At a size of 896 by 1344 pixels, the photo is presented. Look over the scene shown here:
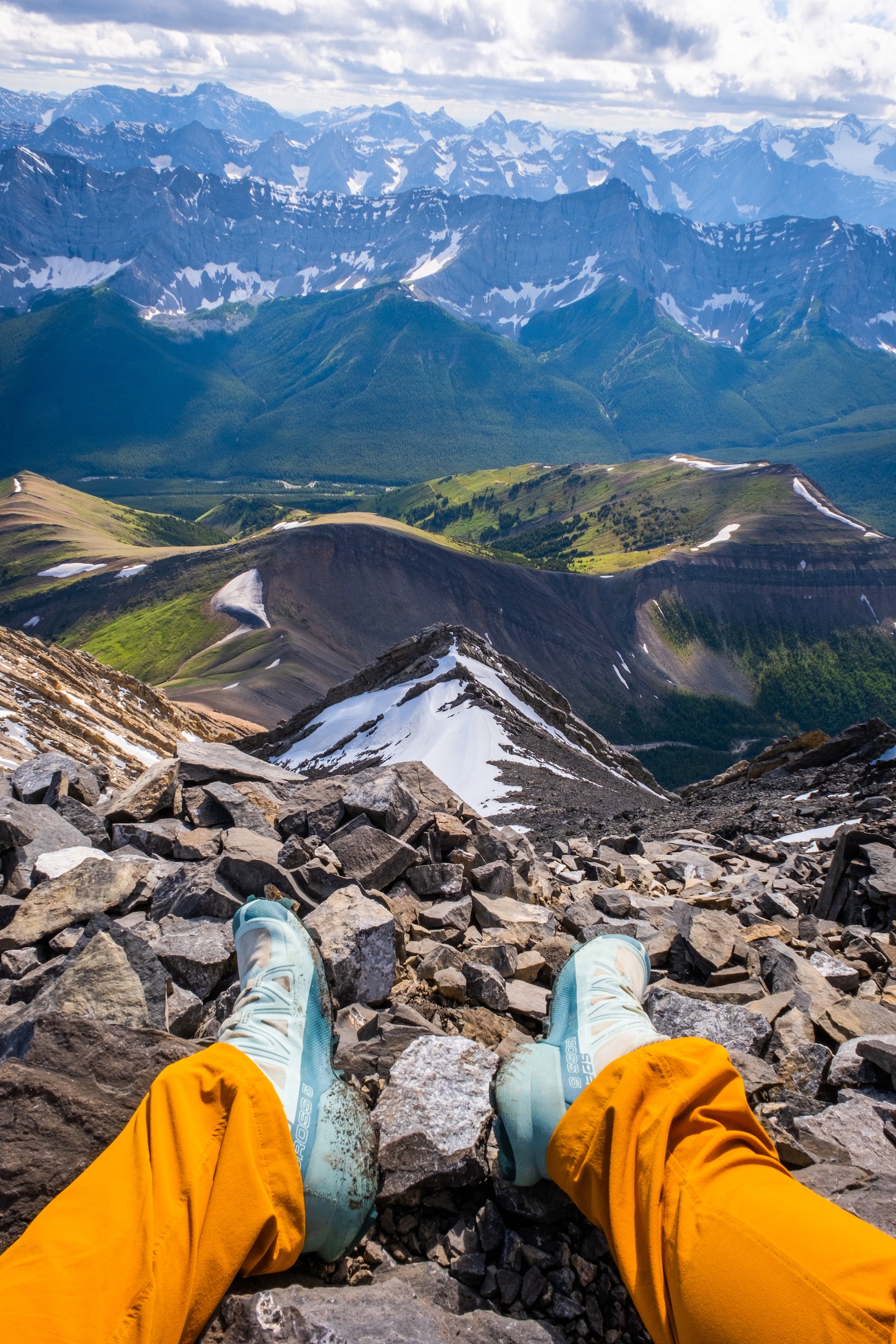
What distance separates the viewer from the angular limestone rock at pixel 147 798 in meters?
10.0

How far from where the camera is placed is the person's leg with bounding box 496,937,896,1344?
124 inches

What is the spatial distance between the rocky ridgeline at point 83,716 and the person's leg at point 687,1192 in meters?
9.97

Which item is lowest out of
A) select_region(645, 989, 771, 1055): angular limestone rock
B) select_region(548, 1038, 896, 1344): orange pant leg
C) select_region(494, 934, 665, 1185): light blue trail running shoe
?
select_region(645, 989, 771, 1055): angular limestone rock

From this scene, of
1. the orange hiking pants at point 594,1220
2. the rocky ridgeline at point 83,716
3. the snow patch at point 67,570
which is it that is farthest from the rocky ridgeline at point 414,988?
the snow patch at point 67,570

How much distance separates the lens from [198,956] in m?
6.37

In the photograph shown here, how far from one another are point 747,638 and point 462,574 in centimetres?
5962

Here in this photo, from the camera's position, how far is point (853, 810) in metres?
21.1

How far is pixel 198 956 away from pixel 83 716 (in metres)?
33.2

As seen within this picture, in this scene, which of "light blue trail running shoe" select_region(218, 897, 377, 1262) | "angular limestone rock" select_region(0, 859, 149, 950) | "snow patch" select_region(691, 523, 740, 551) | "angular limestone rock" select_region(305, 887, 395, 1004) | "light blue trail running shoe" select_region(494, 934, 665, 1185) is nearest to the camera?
"light blue trail running shoe" select_region(218, 897, 377, 1262)

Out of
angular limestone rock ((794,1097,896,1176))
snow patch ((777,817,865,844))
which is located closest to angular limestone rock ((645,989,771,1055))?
angular limestone rock ((794,1097,896,1176))

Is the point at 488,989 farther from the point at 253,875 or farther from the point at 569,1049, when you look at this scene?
the point at 253,875

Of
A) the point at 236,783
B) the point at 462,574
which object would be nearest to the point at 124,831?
the point at 236,783

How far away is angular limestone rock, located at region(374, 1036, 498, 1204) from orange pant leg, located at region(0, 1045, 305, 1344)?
0.74 meters

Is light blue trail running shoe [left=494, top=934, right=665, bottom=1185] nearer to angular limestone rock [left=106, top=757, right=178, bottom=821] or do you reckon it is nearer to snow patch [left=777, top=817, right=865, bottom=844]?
angular limestone rock [left=106, top=757, right=178, bottom=821]
